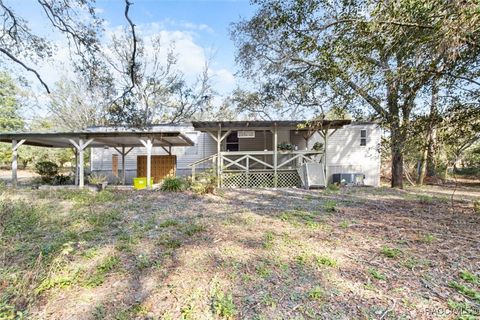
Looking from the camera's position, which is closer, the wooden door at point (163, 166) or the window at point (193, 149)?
the wooden door at point (163, 166)

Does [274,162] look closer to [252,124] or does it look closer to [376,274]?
[252,124]

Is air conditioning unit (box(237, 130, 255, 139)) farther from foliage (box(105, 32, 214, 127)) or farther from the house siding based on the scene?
foliage (box(105, 32, 214, 127))

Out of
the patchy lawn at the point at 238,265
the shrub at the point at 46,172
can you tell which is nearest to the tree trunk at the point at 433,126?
the patchy lawn at the point at 238,265

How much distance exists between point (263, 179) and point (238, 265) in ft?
26.4

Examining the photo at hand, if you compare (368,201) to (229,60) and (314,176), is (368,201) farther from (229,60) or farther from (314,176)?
(229,60)

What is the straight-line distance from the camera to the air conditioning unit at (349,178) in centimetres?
1265

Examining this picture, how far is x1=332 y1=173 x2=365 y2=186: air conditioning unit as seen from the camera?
1265 centimetres

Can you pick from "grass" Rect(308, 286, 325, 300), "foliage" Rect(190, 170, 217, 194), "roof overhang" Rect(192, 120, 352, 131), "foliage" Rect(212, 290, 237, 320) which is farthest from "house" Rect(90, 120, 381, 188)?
"foliage" Rect(212, 290, 237, 320)

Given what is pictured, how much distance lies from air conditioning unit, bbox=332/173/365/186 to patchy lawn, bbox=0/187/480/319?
7211mm

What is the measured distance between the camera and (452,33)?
10.6 feet

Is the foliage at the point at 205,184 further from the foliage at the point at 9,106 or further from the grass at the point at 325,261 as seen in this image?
the foliage at the point at 9,106

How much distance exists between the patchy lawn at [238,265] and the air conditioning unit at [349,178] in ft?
23.7

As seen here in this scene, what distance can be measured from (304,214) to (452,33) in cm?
365

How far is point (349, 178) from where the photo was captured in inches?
500
